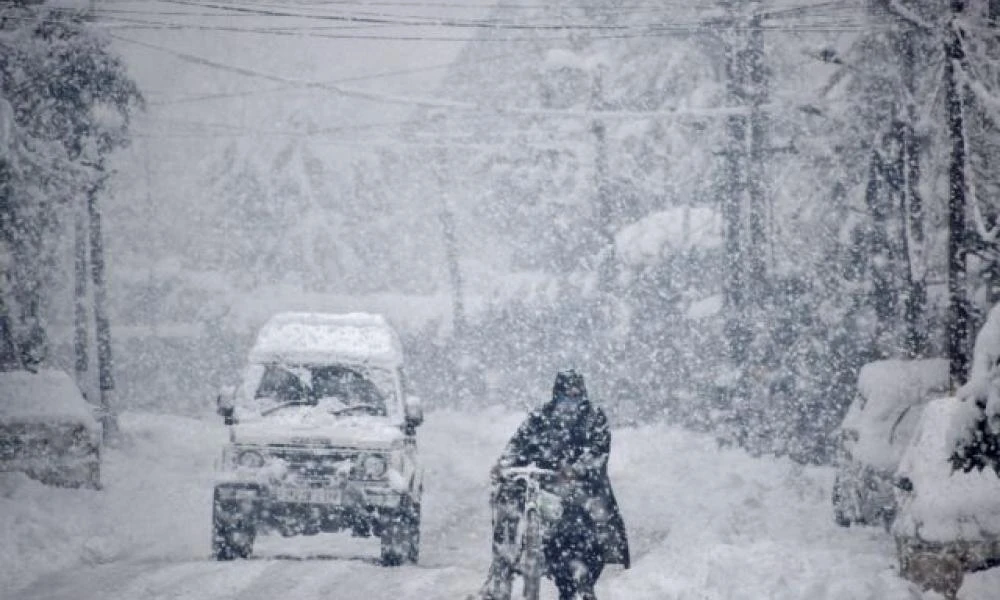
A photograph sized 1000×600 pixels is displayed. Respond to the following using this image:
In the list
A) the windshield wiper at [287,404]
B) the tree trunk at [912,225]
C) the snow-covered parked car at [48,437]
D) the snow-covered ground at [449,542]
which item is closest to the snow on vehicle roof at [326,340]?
the windshield wiper at [287,404]

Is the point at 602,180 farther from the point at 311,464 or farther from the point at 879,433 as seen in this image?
the point at 311,464

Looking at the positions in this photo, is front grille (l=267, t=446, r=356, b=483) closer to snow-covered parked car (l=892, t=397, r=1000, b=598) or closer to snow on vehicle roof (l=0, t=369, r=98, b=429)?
snow on vehicle roof (l=0, t=369, r=98, b=429)

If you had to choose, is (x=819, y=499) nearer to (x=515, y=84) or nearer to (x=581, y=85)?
(x=581, y=85)

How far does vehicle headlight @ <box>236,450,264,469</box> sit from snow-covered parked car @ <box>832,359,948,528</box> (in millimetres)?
7032

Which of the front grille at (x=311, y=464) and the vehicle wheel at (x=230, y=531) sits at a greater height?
the front grille at (x=311, y=464)

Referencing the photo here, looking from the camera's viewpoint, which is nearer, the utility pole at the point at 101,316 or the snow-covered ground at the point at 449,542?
the snow-covered ground at the point at 449,542

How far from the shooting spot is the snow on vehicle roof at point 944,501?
24.0 ft

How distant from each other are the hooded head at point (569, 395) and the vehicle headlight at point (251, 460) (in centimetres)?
366

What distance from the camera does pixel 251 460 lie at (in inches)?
414

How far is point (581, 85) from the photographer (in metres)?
37.3

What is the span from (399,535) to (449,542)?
306cm

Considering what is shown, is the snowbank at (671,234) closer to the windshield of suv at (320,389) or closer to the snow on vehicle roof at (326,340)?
the snow on vehicle roof at (326,340)

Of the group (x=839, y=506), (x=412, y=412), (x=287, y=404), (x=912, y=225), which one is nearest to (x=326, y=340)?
(x=287, y=404)

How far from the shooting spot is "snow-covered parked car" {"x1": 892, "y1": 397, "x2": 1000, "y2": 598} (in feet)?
24.0
